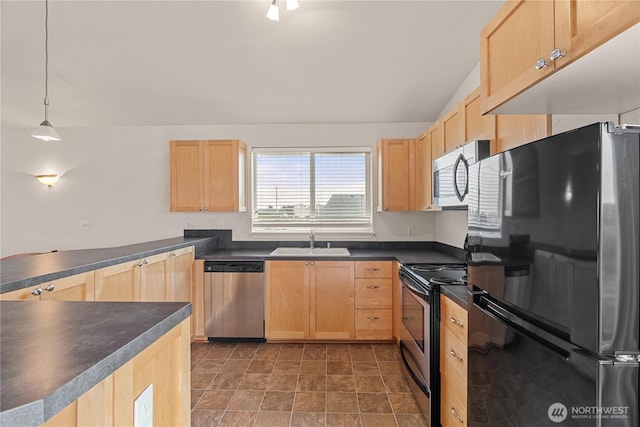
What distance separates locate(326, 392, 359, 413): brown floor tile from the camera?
83.8 inches

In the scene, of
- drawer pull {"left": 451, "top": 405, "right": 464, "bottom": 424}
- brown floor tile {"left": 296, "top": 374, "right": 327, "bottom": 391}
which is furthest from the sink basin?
drawer pull {"left": 451, "top": 405, "right": 464, "bottom": 424}

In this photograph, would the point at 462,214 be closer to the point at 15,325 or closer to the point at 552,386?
the point at 552,386

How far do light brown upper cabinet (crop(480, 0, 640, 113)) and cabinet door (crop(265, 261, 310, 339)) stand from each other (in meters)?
2.32

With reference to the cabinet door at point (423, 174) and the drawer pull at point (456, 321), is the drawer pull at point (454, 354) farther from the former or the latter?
the cabinet door at point (423, 174)

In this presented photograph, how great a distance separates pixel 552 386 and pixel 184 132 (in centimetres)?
410

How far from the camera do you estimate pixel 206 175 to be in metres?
3.52

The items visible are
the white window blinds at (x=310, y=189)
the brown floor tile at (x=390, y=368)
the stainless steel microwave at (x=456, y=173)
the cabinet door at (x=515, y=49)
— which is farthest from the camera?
the white window blinds at (x=310, y=189)

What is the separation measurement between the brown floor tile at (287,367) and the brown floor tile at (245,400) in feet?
1.13

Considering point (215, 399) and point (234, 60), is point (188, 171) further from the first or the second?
point (215, 399)

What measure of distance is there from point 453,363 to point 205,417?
1599 millimetres

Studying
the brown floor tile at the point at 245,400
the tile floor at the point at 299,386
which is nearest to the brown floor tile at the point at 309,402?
the tile floor at the point at 299,386

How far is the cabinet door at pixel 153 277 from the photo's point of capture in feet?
7.92

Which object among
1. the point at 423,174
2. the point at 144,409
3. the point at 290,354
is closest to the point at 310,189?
the point at 423,174

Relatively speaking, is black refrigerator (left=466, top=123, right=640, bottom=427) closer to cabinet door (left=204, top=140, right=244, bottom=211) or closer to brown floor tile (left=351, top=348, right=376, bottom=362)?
brown floor tile (left=351, top=348, right=376, bottom=362)
